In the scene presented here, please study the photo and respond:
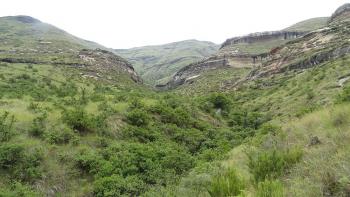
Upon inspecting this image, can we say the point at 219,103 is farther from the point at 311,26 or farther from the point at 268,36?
the point at 311,26

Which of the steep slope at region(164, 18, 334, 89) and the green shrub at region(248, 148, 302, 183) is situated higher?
the green shrub at region(248, 148, 302, 183)

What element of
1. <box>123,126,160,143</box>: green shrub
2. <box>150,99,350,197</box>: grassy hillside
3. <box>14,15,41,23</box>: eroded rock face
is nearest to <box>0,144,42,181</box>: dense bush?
<box>123,126,160,143</box>: green shrub

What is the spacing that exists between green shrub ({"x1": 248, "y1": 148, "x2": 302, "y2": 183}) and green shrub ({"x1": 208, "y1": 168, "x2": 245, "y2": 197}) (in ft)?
2.65

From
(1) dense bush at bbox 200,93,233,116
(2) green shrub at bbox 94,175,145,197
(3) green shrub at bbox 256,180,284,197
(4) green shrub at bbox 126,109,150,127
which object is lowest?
(1) dense bush at bbox 200,93,233,116

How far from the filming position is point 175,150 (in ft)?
68.6

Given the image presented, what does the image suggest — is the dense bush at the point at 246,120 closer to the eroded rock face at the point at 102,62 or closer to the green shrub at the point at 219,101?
the green shrub at the point at 219,101

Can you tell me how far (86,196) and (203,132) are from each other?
1340cm

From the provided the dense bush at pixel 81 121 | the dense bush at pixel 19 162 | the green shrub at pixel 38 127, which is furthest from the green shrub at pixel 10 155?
the dense bush at pixel 81 121

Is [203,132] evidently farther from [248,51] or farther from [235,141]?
[248,51]

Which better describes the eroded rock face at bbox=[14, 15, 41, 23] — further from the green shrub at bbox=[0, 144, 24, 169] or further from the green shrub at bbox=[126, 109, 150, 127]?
the green shrub at bbox=[0, 144, 24, 169]

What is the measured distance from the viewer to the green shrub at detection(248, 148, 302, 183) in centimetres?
838

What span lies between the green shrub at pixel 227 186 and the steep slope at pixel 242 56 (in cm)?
7835

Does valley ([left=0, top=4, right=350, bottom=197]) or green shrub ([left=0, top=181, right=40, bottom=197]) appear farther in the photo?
green shrub ([left=0, top=181, right=40, bottom=197])

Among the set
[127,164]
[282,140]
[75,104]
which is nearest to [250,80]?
[75,104]
